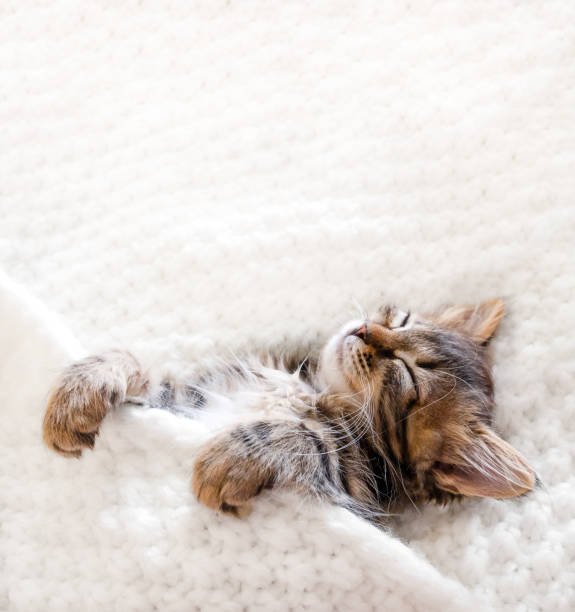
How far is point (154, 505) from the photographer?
106 centimetres

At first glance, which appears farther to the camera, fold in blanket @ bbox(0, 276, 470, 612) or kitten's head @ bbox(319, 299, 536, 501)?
kitten's head @ bbox(319, 299, 536, 501)

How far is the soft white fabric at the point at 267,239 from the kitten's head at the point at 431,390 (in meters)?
0.06

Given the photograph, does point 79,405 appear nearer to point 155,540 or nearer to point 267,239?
point 155,540

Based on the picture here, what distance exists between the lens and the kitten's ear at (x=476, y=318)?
1386 mm

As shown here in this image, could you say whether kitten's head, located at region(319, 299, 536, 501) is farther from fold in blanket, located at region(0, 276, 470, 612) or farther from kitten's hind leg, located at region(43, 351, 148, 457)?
kitten's hind leg, located at region(43, 351, 148, 457)

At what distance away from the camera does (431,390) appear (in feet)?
4.20

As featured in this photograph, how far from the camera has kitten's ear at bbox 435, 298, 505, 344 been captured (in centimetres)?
139

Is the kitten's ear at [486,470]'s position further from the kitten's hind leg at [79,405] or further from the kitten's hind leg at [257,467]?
the kitten's hind leg at [79,405]

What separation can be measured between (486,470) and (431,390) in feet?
0.70

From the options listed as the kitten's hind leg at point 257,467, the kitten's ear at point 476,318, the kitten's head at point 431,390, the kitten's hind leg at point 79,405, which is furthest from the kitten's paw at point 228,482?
the kitten's ear at point 476,318

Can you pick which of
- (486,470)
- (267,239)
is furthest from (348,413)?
(267,239)

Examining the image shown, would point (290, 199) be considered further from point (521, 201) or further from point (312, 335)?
point (521, 201)

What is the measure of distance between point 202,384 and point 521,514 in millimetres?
726

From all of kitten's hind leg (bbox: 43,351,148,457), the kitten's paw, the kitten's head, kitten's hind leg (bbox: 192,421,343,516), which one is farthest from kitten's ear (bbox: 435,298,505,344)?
kitten's hind leg (bbox: 43,351,148,457)
